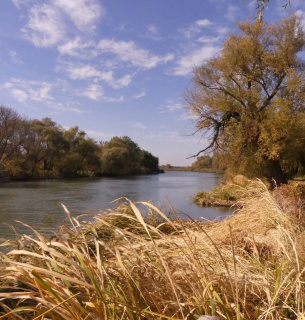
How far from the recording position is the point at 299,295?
50.5 inches

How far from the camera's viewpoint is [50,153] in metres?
33.6

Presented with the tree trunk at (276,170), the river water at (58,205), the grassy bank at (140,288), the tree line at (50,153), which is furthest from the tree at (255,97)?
the tree line at (50,153)

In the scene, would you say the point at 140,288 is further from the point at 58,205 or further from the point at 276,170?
the point at 276,170

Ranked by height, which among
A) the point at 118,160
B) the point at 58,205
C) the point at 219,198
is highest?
the point at 118,160

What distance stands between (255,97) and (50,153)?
84.7 ft

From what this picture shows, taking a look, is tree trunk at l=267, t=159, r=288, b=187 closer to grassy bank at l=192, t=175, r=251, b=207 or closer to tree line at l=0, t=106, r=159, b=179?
grassy bank at l=192, t=175, r=251, b=207

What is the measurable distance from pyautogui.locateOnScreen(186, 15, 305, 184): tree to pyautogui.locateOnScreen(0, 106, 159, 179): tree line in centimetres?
→ 1939

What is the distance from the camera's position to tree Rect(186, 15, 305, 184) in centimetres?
1300

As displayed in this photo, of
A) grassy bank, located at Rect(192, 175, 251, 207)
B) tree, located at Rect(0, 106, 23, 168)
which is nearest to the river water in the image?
grassy bank, located at Rect(192, 175, 251, 207)

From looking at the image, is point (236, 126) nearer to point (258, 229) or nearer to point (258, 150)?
point (258, 150)

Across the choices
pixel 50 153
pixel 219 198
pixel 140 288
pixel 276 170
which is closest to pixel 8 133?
pixel 50 153

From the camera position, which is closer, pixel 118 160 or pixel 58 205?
pixel 58 205

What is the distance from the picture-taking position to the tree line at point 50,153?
28700 millimetres

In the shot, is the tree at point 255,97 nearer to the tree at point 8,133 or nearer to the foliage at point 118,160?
the tree at point 8,133
